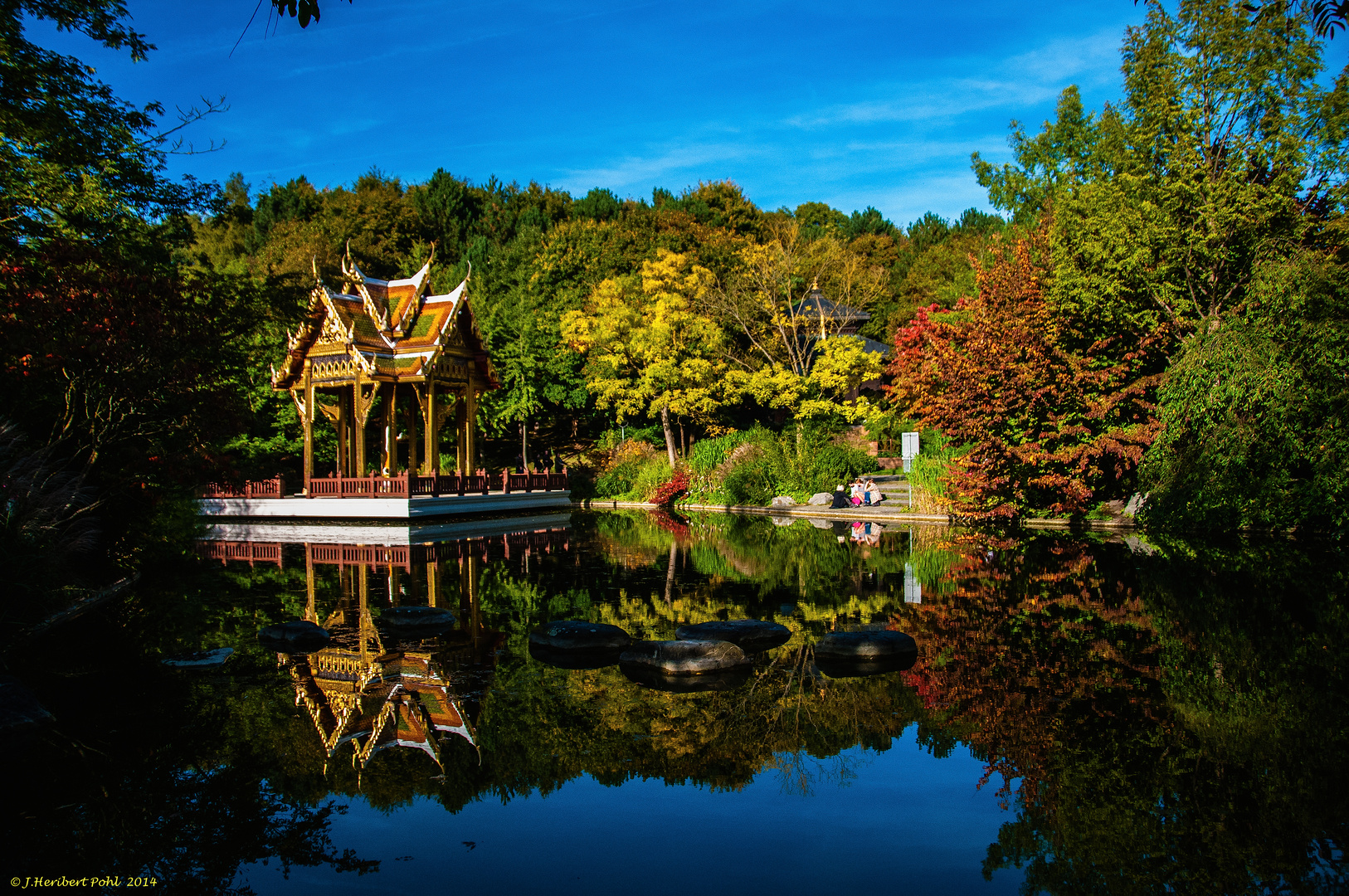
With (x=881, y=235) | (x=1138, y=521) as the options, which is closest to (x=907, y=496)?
(x=1138, y=521)

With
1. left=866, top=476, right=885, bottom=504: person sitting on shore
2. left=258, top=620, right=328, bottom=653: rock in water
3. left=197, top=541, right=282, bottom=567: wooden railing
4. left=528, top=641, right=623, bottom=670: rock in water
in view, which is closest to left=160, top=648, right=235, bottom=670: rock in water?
left=258, top=620, right=328, bottom=653: rock in water

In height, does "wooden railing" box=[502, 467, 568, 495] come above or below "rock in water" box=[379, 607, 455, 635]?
above

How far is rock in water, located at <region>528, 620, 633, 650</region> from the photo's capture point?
329 inches

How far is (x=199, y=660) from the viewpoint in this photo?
7.94 m

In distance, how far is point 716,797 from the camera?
5.03 m

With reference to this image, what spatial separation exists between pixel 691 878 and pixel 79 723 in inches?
192

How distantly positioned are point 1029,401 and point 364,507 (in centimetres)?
1664

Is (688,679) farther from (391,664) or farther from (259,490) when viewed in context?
(259,490)

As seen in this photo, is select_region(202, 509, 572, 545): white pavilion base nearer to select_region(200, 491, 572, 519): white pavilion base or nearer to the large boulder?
select_region(200, 491, 572, 519): white pavilion base

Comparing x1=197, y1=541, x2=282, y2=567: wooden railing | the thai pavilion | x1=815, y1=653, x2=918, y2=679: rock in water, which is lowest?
x1=197, y1=541, x2=282, y2=567: wooden railing

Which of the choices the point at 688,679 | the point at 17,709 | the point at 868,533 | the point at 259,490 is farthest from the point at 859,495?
the point at 17,709

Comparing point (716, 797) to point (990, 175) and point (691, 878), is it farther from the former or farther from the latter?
point (990, 175)

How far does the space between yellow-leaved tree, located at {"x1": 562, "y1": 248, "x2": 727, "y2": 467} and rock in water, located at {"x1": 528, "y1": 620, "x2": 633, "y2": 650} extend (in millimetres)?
23488

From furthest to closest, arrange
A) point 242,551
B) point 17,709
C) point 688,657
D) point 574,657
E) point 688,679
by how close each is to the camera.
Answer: point 242,551 → point 574,657 → point 688,657 → point 688,679 → point 17,709
